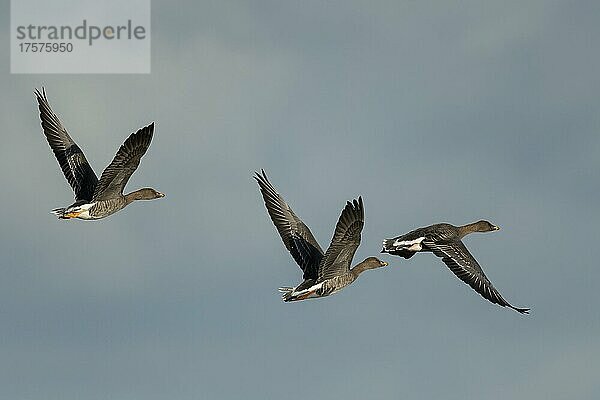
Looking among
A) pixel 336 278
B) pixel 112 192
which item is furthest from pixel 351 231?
pixel 112 192

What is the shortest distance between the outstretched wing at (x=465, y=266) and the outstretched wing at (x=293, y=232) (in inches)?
174

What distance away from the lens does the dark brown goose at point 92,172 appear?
52031 millimetres

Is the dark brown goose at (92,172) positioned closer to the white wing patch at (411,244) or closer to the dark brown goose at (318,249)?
the dark brown goose at (318,249)

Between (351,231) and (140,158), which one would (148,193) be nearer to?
(140,158)

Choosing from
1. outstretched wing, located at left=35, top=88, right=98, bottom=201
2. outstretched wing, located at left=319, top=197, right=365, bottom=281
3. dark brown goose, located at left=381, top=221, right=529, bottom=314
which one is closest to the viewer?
outstretched wing, located at left=319, top=197, right=365, bottom=281

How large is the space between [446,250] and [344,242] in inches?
280

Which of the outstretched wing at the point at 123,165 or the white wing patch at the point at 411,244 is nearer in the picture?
the outstretched wing at the point at 123,165

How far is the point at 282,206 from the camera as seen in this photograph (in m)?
55.2

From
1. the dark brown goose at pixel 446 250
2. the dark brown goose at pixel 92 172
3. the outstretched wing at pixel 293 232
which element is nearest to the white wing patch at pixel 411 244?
the dark brown goose at pixel 446 250

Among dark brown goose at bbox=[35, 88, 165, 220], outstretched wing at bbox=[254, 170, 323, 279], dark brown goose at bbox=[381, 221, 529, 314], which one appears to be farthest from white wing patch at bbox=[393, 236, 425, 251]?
dark brown goose at bbox=[35, 88, 165, 220]

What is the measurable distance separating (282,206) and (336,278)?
5.96m

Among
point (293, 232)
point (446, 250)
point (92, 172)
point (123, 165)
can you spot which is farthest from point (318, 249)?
point (92, 172)

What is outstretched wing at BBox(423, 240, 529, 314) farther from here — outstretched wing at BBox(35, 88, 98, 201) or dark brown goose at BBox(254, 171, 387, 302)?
outstretched wing at BBox(35, 88, 98, 201)

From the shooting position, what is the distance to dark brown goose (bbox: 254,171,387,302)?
46.9 metres
